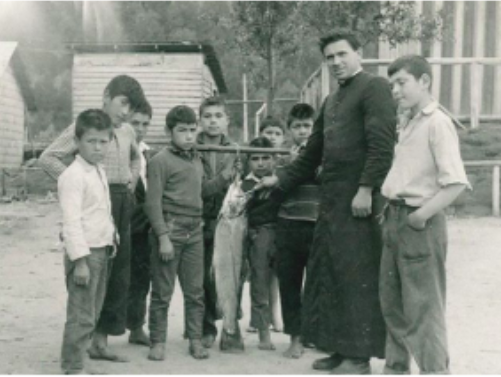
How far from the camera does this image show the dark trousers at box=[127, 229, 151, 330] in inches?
217

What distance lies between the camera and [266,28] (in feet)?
56.4

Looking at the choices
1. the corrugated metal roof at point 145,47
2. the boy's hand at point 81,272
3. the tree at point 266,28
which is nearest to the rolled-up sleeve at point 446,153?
the boy's hand at point 81,272

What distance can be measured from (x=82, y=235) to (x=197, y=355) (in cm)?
119

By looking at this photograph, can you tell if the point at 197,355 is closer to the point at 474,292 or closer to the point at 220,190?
the point at 220,190

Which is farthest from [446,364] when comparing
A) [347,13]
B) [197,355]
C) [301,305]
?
→ [347,13]

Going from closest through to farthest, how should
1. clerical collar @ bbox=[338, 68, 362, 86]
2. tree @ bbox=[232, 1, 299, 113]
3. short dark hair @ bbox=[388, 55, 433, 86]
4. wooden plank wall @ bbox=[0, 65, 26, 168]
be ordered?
short dark hair @ bbox=[388, 55, 433, 86] → clerical collar @ bbox=[338, 68, 362, 86] → tree @ bbox=[232, 1, 299, 113] → wooden plank wall @ bbox=[0, 65, 26, 168]

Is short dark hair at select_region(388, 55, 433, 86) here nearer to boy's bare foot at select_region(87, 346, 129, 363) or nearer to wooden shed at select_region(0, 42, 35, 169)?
boy's bare foot at select_region(87, 346, 129, 363)

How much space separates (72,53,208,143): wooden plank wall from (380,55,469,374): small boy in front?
17809mm

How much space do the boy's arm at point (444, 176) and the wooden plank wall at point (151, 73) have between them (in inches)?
709

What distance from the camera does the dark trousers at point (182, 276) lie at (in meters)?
5.00

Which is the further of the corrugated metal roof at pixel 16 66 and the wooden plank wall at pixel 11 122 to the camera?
the wooden plank wall at pixel 11 122

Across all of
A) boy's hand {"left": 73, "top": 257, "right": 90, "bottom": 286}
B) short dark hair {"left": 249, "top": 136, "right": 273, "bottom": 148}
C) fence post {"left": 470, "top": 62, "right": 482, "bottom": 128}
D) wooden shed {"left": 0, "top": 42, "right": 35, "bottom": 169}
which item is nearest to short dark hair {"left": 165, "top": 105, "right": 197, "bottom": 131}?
short dark hair {"left": 249, "top": 136, "right": 273, "bottom": 148}

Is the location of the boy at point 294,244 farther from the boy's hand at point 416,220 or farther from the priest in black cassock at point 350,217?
the boy's hand at point 416,220

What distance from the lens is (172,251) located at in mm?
4930
